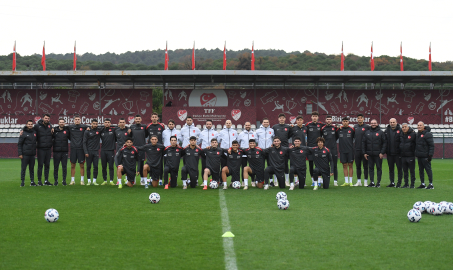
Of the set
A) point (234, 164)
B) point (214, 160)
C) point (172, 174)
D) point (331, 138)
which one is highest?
point (331, 138)

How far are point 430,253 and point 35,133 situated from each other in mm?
11710

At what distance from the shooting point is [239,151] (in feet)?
43.4

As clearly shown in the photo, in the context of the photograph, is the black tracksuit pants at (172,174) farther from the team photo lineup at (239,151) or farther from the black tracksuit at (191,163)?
the black tracksuit at (191,163)

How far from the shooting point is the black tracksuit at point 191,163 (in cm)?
1302

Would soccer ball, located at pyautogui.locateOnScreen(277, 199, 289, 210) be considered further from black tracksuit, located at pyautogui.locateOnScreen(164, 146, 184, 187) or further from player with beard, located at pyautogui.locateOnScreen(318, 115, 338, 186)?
player with beard, located at pyautogui.locateOnScreen(318, 115, 338, 186)

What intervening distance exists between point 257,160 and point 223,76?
18.6 metres

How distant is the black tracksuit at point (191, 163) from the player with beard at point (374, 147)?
495 cm

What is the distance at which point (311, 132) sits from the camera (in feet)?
45.6

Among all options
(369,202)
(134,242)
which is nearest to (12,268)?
(134,242)

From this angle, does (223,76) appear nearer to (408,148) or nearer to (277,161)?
(277,161)

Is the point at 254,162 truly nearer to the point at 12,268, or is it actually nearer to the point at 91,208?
the point at 91,208

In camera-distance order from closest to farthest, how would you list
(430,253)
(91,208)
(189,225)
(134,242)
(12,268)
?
(12,268) → (430,253) → (134,242) → (189,225) → (91,208)

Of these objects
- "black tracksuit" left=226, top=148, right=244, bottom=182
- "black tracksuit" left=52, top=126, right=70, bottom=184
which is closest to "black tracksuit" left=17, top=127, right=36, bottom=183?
"black tracksuit" left=52, top=126, right=70, bottom=184

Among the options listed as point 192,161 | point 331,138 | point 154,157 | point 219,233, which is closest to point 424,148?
point 331,138
